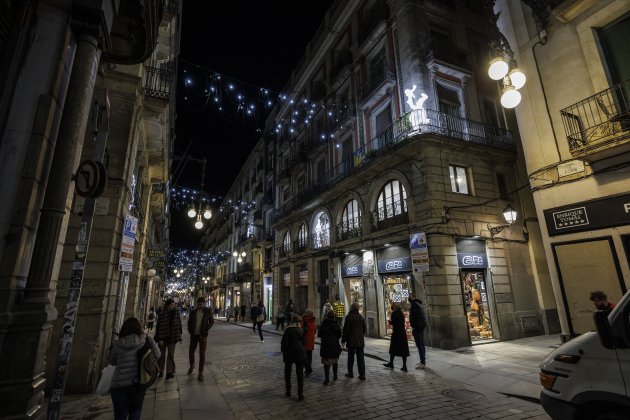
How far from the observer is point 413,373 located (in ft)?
26.9

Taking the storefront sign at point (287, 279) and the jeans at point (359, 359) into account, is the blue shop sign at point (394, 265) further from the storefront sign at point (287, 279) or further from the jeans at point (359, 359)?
the storefront sign at point (287, 279)

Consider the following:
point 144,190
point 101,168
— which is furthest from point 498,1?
point 144,190

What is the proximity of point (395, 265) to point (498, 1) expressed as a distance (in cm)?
1085

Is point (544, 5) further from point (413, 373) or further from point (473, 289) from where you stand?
point (413, 373)

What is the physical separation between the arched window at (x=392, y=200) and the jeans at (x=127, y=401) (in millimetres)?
12305

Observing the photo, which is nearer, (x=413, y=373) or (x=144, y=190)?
(x=413, y=373)

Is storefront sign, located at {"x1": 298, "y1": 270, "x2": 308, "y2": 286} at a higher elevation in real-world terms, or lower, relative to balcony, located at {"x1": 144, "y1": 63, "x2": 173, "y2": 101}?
lower

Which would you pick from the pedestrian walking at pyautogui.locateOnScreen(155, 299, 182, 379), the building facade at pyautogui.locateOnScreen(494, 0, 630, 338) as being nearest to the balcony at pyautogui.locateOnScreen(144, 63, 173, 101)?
the pedestrian walking at pyautogui.locateOnScreen(155, 299, 182, 379)

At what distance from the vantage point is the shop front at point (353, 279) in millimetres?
16703

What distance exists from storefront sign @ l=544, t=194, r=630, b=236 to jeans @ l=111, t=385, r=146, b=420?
1093 cm

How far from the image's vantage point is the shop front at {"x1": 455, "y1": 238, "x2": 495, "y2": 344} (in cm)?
1302

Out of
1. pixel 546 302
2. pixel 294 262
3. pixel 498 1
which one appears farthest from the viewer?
pixel 294 262

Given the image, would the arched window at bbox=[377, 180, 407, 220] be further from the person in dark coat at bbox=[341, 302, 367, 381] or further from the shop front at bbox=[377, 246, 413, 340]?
the person in dark coat at bbox=[341, 302, 367, 381]

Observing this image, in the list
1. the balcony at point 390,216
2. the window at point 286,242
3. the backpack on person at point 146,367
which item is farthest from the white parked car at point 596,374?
the window at point 286,242
